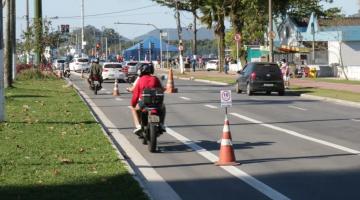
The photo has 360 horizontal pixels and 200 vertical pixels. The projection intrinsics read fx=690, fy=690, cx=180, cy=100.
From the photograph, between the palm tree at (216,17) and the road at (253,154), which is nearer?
the road at (253,154)

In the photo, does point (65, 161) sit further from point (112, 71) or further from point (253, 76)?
point (112, 71)

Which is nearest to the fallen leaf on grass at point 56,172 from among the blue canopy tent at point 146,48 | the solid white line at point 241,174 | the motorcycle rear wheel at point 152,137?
the solid white line at point 241,174

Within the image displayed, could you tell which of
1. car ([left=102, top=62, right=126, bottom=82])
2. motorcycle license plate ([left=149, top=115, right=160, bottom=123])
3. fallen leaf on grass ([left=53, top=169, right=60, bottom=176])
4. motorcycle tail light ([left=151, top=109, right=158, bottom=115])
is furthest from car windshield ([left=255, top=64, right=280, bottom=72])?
fallen leaf on grass ([left=53, top=169, right=60, bottom=176])

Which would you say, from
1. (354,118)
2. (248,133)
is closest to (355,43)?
(354,118)

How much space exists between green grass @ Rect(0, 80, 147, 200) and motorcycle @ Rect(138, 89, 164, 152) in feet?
2.73

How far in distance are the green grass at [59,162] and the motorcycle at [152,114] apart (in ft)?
2.73

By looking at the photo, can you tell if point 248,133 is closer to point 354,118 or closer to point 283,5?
point 354,118

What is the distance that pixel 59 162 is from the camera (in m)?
11.0

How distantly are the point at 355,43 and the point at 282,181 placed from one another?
49.1 meters

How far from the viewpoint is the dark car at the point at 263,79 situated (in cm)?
3319

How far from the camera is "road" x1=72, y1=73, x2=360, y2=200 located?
31.4 feet

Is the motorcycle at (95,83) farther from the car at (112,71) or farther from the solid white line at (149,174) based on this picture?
the solid white line at (149,174)

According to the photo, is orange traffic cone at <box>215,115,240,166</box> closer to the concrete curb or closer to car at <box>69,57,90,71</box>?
the concrete curb

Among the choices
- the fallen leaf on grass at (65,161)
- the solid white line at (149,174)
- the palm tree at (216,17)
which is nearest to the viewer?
the solid white line at (149,174)
